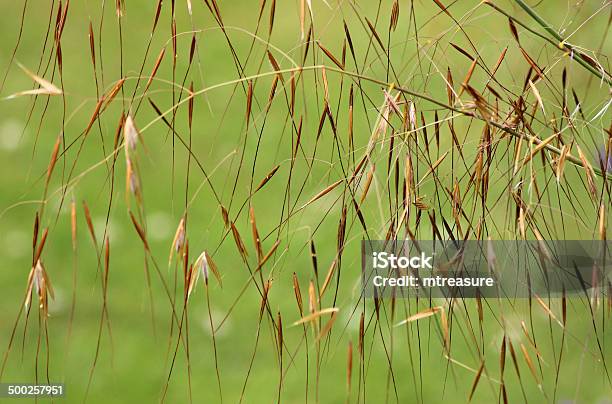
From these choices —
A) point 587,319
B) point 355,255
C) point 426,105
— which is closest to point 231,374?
point 355,255

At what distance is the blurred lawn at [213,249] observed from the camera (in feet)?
9.61

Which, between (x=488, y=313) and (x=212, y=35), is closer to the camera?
(x=488, y=313)

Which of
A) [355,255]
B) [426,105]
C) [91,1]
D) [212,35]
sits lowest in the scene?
[355,255]

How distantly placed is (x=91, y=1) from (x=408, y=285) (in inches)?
156

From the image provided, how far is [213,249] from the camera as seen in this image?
340 cm

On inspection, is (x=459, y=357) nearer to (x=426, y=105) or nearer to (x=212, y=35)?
(x=426, y=105)

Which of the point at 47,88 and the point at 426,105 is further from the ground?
the point at 426,105

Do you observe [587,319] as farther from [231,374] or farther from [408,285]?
[408,285]

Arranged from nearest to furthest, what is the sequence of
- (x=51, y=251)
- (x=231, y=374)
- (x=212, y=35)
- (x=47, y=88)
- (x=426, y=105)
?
(x=47, y=88)
(x=231, y=374)
(x=51, y=251)
(x=426, y=105)
(x=212, y=35)

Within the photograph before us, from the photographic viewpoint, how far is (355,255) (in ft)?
11.2

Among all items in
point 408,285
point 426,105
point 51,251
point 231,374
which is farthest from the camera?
point 426,105

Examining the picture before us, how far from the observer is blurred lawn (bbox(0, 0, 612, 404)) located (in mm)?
2930

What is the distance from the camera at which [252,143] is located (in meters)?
3.98

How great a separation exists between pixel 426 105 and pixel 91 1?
76.8 inches
